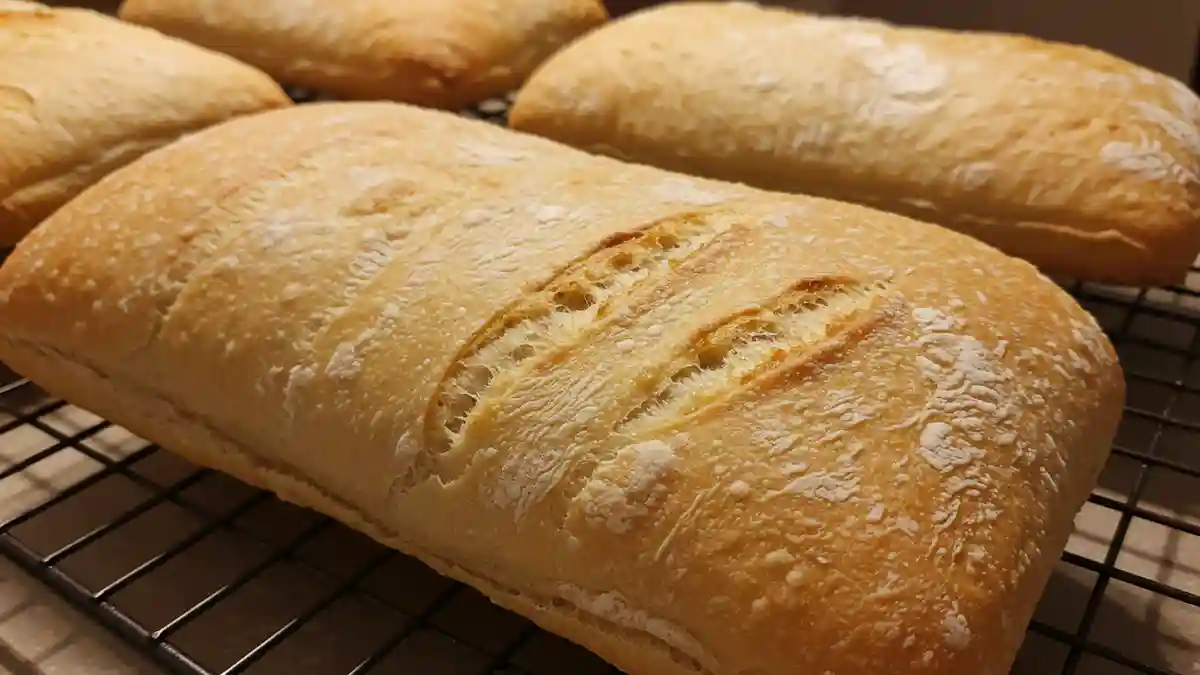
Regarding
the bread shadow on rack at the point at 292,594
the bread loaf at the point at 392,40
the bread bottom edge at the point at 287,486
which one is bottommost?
the bread shadow on rack at the point at 292,594

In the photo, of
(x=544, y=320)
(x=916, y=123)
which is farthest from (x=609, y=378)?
(x=916, y=123)

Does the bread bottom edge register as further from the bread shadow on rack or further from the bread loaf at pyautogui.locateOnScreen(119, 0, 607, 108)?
the bread loaf at pyautogui.locateOnScreen(119, 0, 607, 108)

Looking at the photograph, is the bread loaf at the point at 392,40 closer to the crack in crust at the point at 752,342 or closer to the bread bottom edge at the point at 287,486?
the bread bottom edge at the point at 287,486

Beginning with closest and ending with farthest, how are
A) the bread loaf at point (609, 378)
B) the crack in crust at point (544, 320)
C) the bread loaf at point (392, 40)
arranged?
the bread loaf at point (609, 378)
the crack in crust at point (544, 320)
the bread loaf at point (392, 40)

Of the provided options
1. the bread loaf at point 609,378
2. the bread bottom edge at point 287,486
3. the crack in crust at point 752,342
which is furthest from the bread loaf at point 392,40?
the crack in crust at point 752,342

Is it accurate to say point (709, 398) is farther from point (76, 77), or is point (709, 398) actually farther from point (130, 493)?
point (76, 77)

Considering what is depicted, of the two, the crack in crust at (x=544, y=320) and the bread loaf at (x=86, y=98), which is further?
the bread loaf at (x=86, y=98)

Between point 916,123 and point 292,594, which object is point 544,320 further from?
point 916,123

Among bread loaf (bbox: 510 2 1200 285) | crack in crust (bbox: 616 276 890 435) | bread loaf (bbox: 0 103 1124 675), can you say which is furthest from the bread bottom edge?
bread loaf (bbox: 510 2 1200 285)
